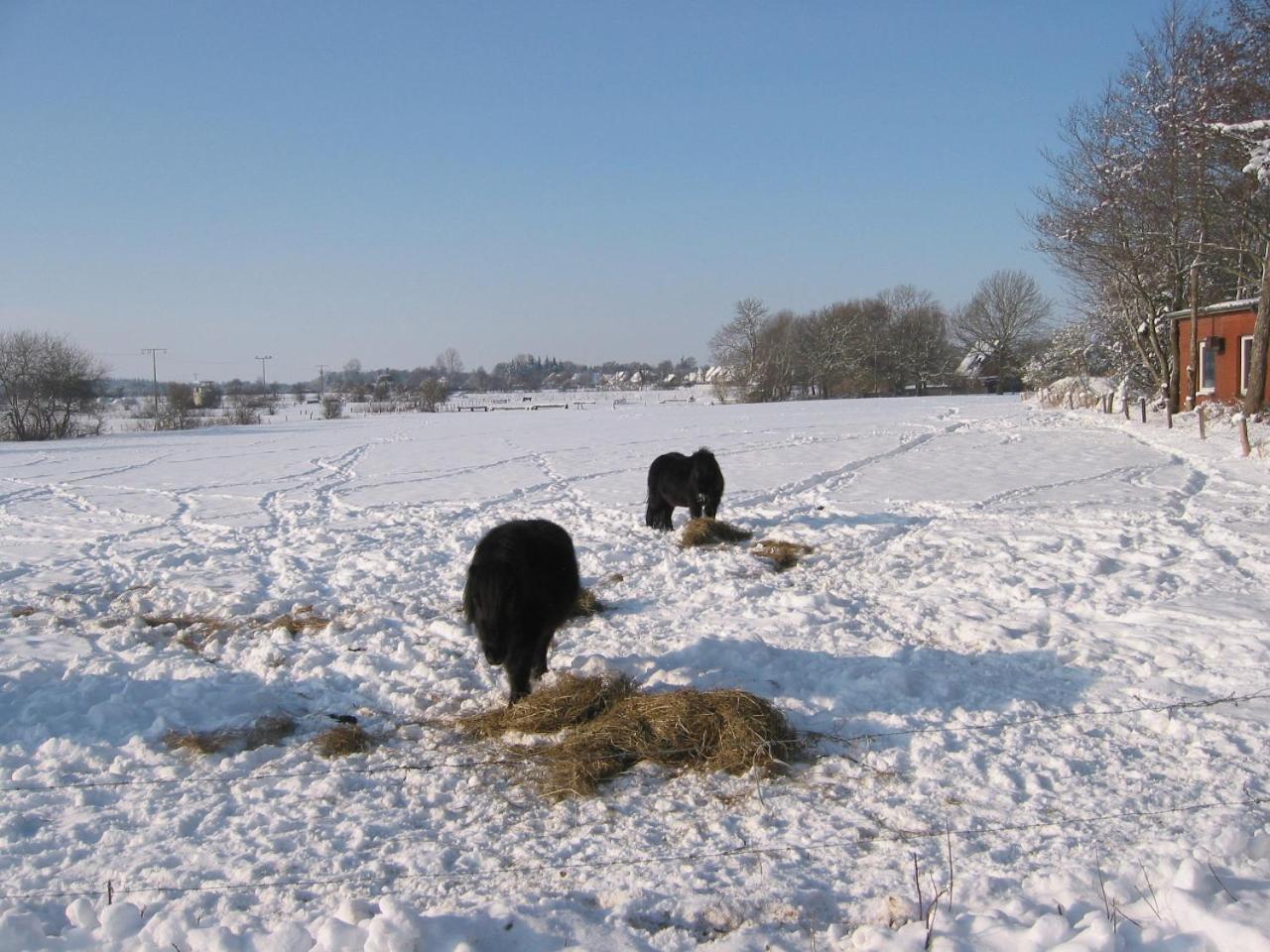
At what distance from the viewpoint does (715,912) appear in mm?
3117

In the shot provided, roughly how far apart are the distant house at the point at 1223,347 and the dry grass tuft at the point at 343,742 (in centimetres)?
2796

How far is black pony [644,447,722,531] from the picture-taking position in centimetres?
1033

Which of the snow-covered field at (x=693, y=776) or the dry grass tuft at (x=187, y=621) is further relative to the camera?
the dry grass tuft at (x=187, y=621)

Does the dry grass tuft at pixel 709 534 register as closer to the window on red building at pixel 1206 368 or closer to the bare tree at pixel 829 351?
the window on red building at pixel 1206 368

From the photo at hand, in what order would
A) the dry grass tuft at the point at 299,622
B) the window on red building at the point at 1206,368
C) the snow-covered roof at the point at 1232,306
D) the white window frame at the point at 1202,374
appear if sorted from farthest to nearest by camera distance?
1. the window on red building at the point at 1206,368
2. the white window frame at the point at 1202,374
3. the snow-covered roof at the point at 1232,306
4. the dry grass tuft at the point at 299,622

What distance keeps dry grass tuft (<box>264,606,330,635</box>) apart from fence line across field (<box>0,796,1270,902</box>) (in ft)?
11.3

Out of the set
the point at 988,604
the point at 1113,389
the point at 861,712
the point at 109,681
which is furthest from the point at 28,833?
the point at 1113,389

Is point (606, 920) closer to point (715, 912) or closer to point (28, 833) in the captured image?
point (715, 912)

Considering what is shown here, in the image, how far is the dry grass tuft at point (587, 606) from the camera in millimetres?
6984

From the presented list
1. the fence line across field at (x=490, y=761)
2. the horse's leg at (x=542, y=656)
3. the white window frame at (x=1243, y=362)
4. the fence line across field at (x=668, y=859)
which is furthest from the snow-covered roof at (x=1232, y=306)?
the horse's leg at (x=542, y=656)

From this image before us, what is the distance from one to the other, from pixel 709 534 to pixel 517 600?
4.76 m

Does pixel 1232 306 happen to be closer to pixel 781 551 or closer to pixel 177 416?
pixel 781 551

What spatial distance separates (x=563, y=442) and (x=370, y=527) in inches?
581

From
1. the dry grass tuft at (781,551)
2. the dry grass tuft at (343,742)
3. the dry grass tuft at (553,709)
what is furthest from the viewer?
the dry grass tuft at (781,551)
